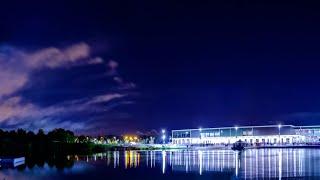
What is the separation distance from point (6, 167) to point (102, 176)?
649 inches

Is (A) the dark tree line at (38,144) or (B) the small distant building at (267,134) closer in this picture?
(A) the dark tree line at (38,144)

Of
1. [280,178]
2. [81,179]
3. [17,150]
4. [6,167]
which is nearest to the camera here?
[280,178]

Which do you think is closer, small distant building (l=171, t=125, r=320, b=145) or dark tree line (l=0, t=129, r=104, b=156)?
dark tree line (l=0, t=129, r=104, b=156)

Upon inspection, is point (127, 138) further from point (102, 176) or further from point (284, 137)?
point (102, 176)

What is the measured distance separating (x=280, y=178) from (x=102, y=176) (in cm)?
1532

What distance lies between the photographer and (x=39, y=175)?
160 feet

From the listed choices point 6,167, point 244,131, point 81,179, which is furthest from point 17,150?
point 244,131

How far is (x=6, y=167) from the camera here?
58.3 meters

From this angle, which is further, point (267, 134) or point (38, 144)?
point (267, 134)

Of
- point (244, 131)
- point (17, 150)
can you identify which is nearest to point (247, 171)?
point (17, 150)

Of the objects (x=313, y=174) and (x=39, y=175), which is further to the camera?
(x=39, y=175)

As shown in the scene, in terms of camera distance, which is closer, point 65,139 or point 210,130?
point 65,139

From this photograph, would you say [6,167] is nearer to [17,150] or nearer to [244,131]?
[17,150]

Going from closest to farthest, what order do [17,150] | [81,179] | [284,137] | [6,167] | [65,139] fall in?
[81,179], [6,167], [17,150], [65,139], [284,137]
